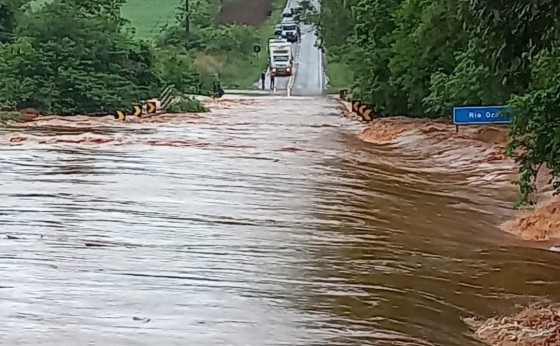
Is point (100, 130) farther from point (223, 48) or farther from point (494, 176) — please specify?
point (223, 48)

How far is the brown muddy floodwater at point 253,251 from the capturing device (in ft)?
33.9

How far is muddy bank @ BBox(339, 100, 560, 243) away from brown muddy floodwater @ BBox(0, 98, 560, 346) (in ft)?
1.75

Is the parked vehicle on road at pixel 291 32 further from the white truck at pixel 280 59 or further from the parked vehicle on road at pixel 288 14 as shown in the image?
the white truck at pixel 280 59

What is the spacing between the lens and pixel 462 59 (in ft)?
93.6

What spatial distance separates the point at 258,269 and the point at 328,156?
49.4ft

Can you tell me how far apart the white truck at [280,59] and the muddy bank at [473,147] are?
115 ft

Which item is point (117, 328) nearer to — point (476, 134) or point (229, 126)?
point (476, 134)

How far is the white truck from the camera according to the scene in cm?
7475

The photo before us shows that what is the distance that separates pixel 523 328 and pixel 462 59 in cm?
1875

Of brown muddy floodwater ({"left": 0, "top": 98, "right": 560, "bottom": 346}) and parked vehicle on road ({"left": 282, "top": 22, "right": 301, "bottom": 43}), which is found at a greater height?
parked vehicle on road ({"left": 282, "top": 22, "right": 301, "bottom": 43})

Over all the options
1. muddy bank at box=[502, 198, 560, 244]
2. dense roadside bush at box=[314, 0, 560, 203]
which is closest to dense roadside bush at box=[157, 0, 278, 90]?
dense roadside bush at box=[314, 0, 560, 203]

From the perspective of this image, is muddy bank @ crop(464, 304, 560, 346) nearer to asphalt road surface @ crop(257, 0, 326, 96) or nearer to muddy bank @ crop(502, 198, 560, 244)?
muddy bank @ crop(502, 198, 560, 244)

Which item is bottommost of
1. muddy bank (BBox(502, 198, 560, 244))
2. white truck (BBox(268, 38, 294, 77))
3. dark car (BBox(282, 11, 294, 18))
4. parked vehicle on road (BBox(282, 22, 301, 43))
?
muddy bank (BBox(502, 198, 560, 244))

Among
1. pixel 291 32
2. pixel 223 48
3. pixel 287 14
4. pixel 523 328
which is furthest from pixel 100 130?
pixel 287 14
